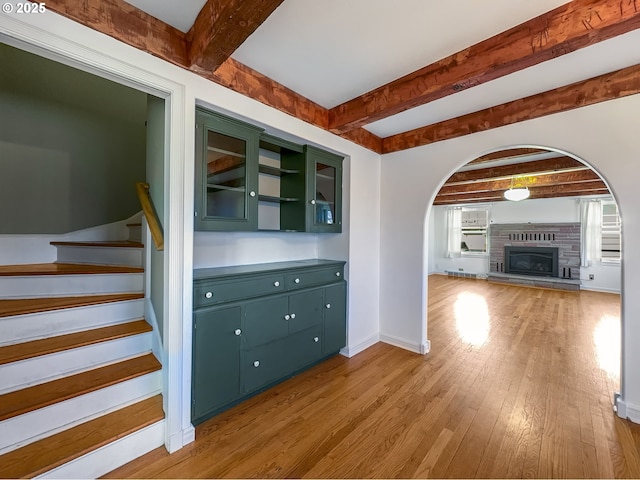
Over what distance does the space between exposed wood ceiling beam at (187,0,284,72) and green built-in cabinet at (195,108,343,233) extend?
0.38 meters

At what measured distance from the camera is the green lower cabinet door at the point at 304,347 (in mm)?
2363

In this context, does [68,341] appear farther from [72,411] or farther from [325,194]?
[325,194]

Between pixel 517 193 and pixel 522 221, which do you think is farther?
pixel 522 221

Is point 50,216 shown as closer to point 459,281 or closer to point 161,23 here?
point 161,23

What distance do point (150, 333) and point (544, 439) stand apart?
9.16ft

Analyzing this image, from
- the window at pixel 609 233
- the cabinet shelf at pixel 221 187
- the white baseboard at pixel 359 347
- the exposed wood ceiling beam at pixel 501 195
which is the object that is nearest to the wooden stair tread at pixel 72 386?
the cabinet shelf at pixel 221 187

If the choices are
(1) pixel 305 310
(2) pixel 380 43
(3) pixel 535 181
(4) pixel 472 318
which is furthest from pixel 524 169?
(1) pixel 305 310

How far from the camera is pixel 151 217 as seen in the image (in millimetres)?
1778

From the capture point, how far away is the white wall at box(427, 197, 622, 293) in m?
6.28

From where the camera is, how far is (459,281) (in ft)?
25.1

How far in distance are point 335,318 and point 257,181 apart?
5.22ft

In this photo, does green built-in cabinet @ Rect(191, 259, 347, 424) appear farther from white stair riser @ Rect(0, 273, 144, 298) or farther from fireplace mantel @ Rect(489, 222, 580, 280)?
fireplace mantel @ Rect(489, 222, 580, 280)

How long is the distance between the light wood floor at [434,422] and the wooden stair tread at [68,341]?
0.76 meters

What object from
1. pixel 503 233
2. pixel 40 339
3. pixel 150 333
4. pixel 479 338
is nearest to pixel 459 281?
pixel 503 233
